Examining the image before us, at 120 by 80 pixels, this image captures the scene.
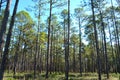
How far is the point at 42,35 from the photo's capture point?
36.5 m

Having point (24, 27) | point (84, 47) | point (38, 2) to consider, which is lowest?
point (84, 47)

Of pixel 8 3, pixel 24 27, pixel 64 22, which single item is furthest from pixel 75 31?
pixel 8 3

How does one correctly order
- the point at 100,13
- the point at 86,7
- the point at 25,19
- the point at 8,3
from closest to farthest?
the point at 8,3 < the point at 86,7 < the point at 100,13 < the point at 25,19

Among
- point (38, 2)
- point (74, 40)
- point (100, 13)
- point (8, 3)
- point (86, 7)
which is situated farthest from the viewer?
point (74, 40)

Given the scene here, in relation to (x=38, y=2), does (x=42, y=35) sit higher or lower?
lower

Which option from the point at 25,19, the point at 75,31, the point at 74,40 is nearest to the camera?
the point at 25,19

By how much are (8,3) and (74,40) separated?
1372 inches

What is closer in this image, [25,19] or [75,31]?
[25,19]

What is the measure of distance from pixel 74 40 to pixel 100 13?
19698mm

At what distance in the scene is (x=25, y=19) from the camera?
3609 cm

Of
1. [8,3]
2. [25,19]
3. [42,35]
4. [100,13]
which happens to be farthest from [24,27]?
[8,3]

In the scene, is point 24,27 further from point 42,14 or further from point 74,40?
point 74,40

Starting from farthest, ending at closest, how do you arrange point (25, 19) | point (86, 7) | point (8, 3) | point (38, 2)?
point (25, 19), point (38, 2), point (86, 7), point (8, 3)

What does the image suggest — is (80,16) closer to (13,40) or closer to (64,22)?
(64,22)
